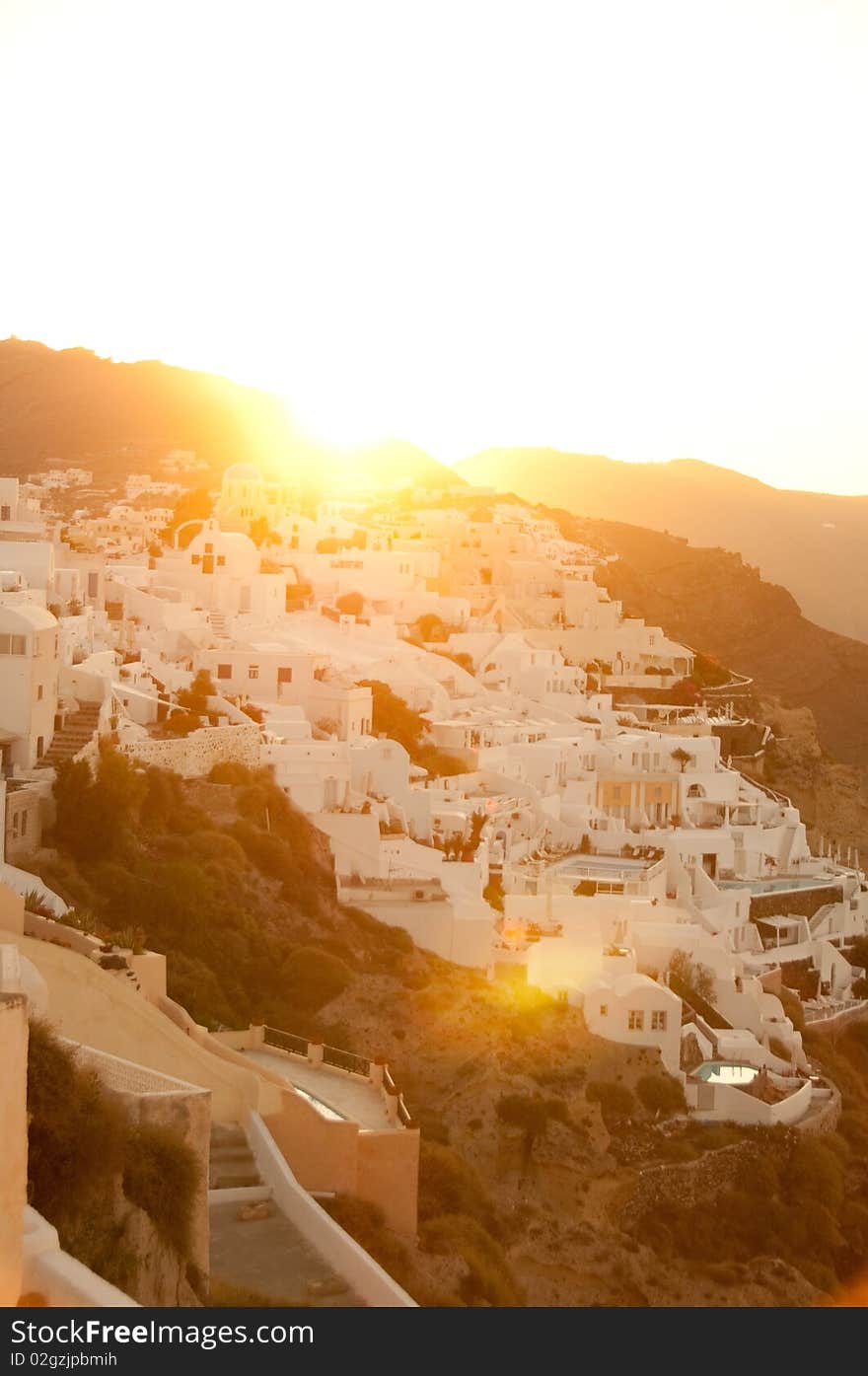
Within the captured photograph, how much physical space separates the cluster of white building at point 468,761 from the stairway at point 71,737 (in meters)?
0.06

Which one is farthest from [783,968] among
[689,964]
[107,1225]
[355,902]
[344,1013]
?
[107,1225]

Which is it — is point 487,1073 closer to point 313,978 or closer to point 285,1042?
point 313,978

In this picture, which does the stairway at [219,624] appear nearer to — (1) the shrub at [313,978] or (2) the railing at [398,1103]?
(1) the shrub at [313,978]

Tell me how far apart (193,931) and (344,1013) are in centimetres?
223

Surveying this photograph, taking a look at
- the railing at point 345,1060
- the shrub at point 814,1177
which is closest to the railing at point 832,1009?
the shrub at point 814,1177

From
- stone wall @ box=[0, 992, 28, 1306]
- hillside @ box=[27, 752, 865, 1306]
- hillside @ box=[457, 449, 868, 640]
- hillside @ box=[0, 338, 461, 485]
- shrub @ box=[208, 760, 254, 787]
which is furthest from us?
hillside @ box=[457, 449, 868, 640]

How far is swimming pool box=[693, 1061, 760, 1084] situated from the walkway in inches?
259

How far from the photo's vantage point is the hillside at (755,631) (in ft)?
199

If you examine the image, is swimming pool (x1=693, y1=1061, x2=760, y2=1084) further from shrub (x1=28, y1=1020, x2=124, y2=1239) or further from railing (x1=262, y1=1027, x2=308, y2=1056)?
shrub (x1=28, y1=1020, x2=124, y2=1239)

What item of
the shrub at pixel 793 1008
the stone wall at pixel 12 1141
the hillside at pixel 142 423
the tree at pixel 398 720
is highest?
the hillside at pixel 142 423

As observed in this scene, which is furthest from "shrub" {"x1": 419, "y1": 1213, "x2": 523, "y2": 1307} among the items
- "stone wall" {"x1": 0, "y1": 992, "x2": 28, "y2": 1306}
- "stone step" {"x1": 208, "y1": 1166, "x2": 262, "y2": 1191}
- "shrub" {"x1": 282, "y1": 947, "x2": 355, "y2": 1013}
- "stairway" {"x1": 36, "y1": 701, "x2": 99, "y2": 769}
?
"stone wall" {"x1": 0, "y1": 992, "x2": 28, "y2": 1306}

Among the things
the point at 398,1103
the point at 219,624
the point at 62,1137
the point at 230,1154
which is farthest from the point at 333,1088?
the point at 219,624

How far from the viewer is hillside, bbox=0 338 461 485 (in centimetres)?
8038

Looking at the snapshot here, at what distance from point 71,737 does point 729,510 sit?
99.9m
